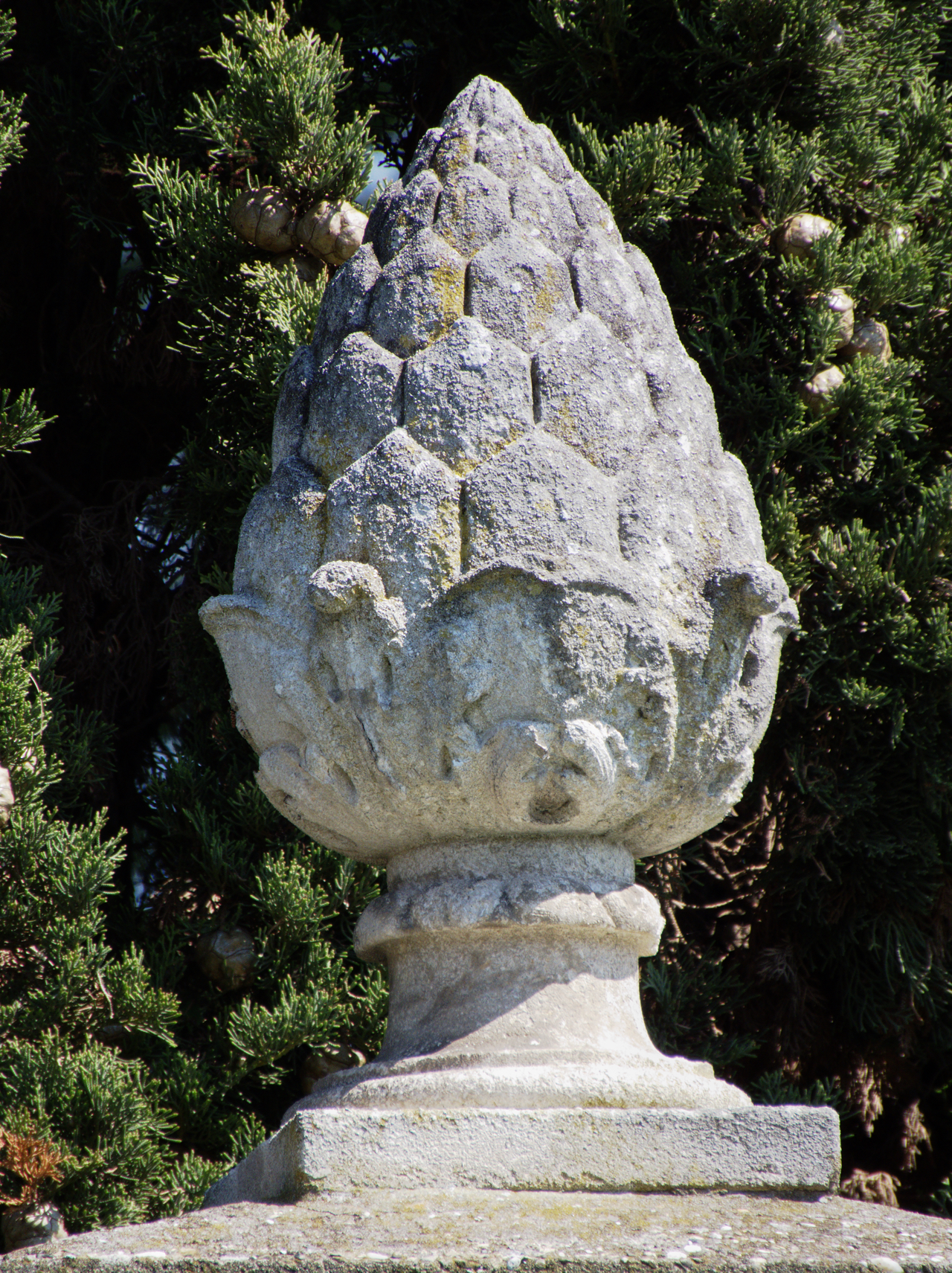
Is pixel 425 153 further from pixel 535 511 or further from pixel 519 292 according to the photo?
pixel 535 511

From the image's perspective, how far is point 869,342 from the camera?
360 centimetres

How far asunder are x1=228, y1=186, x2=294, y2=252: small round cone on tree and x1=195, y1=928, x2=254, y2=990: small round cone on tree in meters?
1.81

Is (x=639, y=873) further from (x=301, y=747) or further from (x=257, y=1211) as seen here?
(x=257, y=1211)

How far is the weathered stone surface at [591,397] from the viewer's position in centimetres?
199

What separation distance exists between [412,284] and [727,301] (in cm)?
190

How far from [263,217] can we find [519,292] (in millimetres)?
Answer: 1585

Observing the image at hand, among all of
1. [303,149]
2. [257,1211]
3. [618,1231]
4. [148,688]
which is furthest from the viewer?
[148,688]

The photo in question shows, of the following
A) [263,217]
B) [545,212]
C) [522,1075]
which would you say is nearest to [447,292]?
[545,212]

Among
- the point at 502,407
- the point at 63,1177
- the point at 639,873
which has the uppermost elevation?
the point at 502,407

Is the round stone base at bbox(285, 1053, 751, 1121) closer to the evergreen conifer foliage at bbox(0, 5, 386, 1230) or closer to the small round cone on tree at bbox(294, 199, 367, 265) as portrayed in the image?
the evergreen conifer foliage at bbox(0, 5, 386, 1230)

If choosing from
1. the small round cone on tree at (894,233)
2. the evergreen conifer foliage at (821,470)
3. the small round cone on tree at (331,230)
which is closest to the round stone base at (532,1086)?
the evergreen conifer foliage at (821,470)

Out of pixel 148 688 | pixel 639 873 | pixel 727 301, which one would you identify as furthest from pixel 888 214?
pixel 148 688

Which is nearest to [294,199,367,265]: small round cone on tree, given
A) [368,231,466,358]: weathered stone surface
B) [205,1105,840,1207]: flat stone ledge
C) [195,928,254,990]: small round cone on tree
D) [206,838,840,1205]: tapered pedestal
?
[368,231,466,358]: weathered stone surface

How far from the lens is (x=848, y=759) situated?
11.6ft
